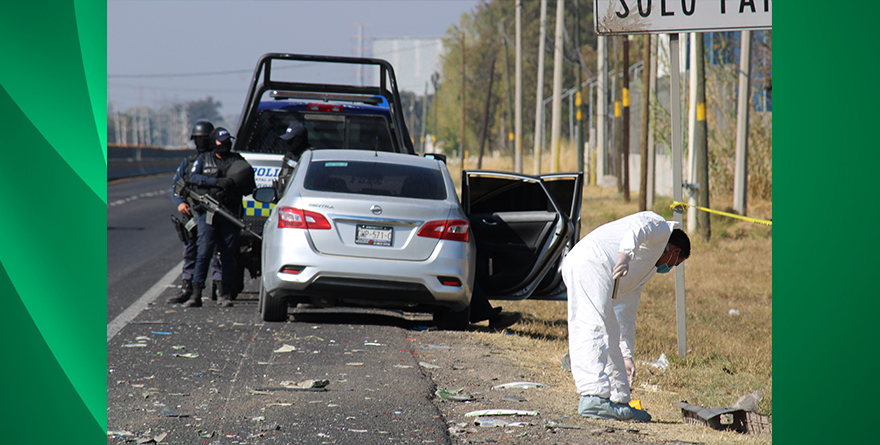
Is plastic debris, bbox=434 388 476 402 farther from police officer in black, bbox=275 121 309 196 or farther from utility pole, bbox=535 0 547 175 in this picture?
utility pole, bbox=535 0 547 175

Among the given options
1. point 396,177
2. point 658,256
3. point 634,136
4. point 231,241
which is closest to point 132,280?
point 231,241

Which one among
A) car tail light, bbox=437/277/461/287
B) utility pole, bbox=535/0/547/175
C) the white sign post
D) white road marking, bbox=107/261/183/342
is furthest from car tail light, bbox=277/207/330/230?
utility pole, bbox=535/0/547/175

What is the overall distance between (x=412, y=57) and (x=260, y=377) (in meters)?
167

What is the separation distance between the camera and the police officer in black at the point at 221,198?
9508 millimetres

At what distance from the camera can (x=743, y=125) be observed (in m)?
18.7

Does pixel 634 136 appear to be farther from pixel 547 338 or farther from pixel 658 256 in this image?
pixel 658 256

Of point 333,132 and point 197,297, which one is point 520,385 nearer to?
point 197,297

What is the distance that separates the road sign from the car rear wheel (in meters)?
2.81

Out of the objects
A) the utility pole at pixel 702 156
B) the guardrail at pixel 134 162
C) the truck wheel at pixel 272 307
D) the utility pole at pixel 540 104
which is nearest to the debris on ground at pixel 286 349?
the truck wheel at pixel 272 307

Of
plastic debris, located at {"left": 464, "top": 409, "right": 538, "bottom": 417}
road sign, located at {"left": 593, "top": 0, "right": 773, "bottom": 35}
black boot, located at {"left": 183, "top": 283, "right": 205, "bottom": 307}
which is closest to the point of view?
plastic debris, located at {"left": 464, "top": 409, "right": 538, "bottom": 417}

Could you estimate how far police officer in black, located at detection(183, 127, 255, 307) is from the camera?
9.51m
